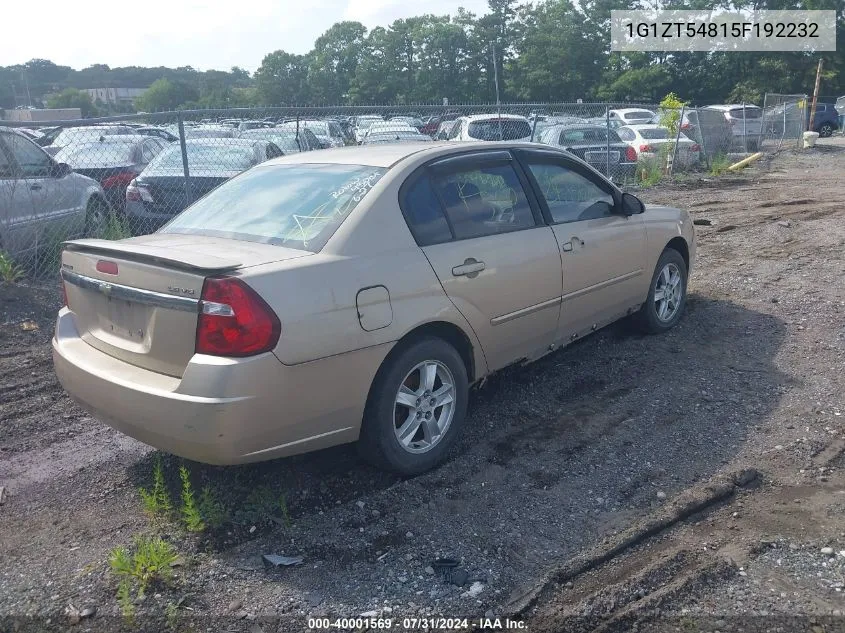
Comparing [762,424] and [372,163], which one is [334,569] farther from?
[762,424]

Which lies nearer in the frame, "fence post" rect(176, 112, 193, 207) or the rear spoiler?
the rear spoiler

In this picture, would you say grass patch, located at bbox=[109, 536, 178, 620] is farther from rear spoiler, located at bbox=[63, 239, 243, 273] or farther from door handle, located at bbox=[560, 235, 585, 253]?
door handle, located at bbox=[560, 235, 585, 253]

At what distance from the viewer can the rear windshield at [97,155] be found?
10734mm

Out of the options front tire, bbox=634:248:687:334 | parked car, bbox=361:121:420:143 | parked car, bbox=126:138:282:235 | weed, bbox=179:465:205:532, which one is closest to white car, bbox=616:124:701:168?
parked car, bbox=361:121:420:143

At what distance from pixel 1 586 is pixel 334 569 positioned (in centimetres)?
139

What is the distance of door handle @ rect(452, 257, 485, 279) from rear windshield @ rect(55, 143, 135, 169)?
794cm

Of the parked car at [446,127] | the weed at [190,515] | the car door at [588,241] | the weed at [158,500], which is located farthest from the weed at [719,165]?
the weed at [190,515]

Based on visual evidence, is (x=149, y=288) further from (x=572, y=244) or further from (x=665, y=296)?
(x=665, y=296)

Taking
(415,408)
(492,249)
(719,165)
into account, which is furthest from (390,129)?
(415,408)

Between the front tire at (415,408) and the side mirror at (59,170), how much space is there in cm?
623

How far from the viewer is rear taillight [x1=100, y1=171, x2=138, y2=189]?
10359mm

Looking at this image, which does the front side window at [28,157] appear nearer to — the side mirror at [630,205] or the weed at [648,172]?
the side mirror at [630,205]

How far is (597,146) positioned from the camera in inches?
598

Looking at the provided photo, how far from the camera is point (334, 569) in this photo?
3.30 meters
